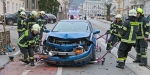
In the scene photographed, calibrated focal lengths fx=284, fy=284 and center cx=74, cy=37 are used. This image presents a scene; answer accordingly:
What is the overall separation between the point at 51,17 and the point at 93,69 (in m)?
33.0

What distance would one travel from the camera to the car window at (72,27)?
403 inches

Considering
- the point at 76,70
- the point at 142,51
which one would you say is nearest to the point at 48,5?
the point at 142,51

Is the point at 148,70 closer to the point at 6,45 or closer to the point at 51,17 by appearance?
the point at 6,45

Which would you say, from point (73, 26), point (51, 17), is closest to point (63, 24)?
point (73, 26)

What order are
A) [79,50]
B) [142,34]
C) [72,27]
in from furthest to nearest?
[72,27] < [142,34] < [79,50]

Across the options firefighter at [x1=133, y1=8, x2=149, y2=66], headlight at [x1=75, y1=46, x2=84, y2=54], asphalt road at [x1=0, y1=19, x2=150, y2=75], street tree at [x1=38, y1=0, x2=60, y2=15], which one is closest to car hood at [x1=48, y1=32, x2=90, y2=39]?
headlight at [x1=75, y1=46, x2=84, y2=54]

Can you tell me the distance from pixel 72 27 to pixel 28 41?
2.11 meters

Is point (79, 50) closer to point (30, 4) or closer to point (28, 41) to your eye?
point (28, 41)

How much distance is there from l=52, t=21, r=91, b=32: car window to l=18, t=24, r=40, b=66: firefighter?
61.7 inches

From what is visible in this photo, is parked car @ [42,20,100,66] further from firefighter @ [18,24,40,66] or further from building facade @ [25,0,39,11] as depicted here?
building facade @ [25,0,39,11]

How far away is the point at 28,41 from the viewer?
890 cm

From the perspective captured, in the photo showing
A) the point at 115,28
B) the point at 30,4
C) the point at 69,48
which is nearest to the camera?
the point at 69,48

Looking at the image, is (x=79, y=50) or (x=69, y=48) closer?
(x=79, y=50)

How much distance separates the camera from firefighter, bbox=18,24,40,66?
8.75 meters
